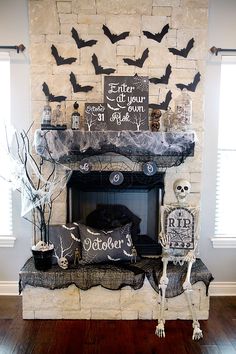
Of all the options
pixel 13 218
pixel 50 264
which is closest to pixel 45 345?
pixel 50 264

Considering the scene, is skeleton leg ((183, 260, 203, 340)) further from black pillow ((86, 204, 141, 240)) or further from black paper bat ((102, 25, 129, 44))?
black paper bat ((102, 25, 129, 44))

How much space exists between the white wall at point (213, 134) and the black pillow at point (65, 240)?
1.23m

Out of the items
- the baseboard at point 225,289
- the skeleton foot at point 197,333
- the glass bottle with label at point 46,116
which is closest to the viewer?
the skeleton foot at point 197,333

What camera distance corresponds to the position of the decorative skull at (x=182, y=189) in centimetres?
292

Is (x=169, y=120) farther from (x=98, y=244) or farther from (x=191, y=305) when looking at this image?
(x=191, y=305)

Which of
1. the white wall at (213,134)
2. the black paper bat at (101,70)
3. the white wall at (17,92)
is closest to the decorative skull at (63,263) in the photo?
the white wall at (17,92)

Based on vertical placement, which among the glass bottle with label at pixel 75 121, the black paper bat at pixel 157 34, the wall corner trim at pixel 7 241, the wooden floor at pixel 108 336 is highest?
the black paper bat at pixel 157 34

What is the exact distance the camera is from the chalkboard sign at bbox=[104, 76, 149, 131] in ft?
9.57

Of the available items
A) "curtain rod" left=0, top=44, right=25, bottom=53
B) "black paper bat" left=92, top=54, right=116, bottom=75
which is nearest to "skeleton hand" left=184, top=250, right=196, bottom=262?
"black paper bat" left=92, top=54, right=116, bottom=75

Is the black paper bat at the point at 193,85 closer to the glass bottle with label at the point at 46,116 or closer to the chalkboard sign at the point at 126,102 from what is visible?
the chalkboard sign at the point at 126,102

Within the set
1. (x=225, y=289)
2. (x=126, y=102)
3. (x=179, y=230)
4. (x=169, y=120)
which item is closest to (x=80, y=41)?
(x=126, y=102)

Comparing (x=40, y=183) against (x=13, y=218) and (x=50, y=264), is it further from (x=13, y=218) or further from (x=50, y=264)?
(x=50, y=264)

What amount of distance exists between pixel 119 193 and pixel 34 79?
1.27 metres

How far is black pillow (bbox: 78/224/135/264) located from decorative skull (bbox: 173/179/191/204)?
564mm
